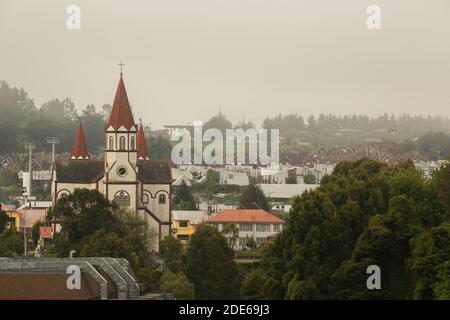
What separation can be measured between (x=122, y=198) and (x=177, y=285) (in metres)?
26.0

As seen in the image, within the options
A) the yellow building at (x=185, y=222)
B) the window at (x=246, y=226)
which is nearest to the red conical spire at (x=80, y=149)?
the yellow building at (x=185, y=222)

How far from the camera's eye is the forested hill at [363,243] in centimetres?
5156

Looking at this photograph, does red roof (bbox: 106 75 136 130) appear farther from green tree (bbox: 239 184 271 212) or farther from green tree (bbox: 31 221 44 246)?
green tree (bbox: 239 184 271 212)

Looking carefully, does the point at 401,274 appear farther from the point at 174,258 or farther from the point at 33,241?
the point at 33,241

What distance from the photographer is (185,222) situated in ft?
337

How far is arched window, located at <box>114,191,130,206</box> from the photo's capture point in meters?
87.4

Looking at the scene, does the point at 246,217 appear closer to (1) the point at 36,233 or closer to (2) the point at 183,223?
(2) the point at 183,223

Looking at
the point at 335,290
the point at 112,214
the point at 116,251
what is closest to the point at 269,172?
the point at 112,214

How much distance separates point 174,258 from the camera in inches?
2913

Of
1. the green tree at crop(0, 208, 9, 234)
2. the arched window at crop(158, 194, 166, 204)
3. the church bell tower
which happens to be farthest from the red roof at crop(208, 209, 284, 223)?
the green tree at crop(0, 208, 9, 234)

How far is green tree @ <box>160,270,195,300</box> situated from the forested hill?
2391 millimetres

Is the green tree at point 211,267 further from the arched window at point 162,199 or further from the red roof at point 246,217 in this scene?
the red roof at point 246,217

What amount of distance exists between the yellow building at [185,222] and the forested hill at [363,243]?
112ft

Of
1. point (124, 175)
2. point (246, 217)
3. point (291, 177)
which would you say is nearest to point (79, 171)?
point (124, 175)
